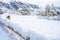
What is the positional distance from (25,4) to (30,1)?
11 cm

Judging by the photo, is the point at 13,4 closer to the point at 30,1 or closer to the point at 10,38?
the point at 30,1

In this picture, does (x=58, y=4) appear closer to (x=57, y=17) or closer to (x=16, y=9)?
(x=57, y=17)

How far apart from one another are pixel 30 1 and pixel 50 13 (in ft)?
1.71

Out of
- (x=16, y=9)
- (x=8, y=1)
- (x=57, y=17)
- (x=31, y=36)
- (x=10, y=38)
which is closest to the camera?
(x=31, y=36)

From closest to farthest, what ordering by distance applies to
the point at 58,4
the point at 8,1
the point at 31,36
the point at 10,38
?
the point at 31,36, the point at 10,38, the point at 58,4, the point at 8,1

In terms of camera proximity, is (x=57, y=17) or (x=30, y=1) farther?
(x=30, y=1)

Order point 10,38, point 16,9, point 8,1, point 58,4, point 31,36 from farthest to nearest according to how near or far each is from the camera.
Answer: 1. point 8,1
2. point 16,9
3. point 58,4
4. point 10,38
5. point 31,36

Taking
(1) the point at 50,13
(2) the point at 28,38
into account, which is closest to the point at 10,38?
(2) the point at 28,38

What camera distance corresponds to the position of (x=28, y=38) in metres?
1.53

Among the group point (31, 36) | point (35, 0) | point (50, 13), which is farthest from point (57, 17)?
point (31, 36)

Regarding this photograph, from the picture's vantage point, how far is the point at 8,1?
2668 mm

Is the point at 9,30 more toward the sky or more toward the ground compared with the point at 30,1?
more toward the ground

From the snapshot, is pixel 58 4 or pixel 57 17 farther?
pixel 58 4

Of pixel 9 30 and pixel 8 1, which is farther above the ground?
pixel 8 1
